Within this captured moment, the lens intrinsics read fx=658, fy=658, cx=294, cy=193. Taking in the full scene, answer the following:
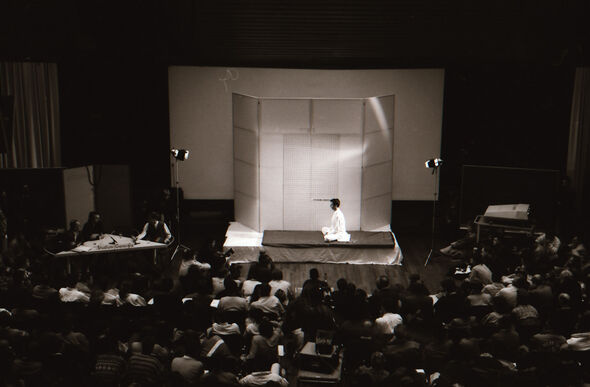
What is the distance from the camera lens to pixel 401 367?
17.4ft

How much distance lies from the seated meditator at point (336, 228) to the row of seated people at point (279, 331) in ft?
9.48

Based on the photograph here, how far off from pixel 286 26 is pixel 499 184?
5.15 metres

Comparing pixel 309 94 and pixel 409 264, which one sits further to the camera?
pixel 309 94

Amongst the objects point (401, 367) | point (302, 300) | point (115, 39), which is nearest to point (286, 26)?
point (115, 39)

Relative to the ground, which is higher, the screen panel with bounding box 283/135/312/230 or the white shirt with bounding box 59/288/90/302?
the screen panel with bounding box 283/135/312/230

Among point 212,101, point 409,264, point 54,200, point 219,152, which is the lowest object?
point 409,264

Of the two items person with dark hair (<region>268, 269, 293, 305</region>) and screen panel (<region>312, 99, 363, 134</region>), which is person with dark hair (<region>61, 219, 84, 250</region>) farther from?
screen panel (<region>312, 99, 363, 134</region>)

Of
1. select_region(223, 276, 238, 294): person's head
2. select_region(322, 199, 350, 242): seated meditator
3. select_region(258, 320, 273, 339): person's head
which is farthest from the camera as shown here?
select_region(322, 199, 350, 242): seated meditator

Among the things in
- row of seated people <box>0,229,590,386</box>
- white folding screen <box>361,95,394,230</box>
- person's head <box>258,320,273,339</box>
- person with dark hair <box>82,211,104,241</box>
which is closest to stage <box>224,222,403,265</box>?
white folding screen <box>361,95,394,230</box>

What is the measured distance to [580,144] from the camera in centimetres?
1157

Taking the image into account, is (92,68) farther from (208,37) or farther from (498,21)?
(498,21)

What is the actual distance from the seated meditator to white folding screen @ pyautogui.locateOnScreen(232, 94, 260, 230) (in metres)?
1.35

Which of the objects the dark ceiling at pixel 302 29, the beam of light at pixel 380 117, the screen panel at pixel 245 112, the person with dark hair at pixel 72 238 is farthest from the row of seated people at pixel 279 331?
the beam of light at pixel 380 117

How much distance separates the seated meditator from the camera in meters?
10.8
